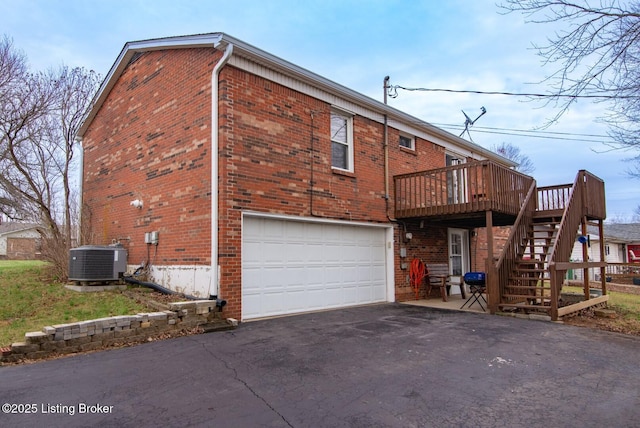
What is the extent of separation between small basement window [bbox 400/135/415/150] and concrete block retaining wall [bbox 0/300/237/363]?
7765 mm

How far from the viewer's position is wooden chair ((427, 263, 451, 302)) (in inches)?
469

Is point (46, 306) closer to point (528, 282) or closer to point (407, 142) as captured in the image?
point (407, 142)

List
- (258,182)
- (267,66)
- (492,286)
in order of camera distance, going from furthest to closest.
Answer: (492,286) < (267,66) < (258,182)

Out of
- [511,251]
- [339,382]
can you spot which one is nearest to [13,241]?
[511,251]

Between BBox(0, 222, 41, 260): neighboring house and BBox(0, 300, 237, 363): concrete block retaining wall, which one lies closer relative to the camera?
BBox(0, 300, 237, 363): concrete block retaining wall

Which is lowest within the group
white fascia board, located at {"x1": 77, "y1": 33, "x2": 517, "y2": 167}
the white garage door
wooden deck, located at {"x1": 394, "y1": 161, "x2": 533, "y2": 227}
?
the white garage door

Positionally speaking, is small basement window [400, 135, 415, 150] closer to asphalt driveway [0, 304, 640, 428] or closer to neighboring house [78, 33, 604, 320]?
neighboring house [78, 33, 604, 320]

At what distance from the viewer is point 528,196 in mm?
11039

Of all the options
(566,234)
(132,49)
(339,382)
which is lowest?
(339,382)

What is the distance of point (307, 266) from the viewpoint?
371 inches

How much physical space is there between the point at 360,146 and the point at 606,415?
8.10 m

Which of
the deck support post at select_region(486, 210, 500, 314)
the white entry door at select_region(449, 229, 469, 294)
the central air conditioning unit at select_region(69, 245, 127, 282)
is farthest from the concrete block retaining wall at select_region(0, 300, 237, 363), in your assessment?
the white entry door at select_region(449, 229, 469, 294)

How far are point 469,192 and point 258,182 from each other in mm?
5408

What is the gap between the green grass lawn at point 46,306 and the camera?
6428 millimetres
